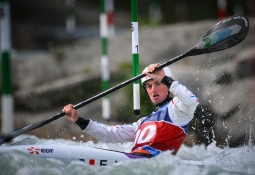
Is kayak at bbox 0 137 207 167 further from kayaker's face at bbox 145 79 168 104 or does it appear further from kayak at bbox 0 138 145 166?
kayaker's face at bbox 145 79 168 104

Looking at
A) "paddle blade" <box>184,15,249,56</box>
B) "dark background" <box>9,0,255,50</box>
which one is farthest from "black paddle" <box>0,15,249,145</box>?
"dark background" <box>9,0,255,50</box>

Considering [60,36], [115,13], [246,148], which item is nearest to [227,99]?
[246,148]

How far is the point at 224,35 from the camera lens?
222 inches

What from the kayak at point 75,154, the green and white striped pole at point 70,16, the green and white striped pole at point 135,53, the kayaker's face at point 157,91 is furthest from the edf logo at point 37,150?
the green and white striped pole at point 70,16

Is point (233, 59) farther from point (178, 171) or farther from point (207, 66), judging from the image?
point (178, 171)

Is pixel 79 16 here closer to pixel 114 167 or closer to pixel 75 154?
pixel 75 154

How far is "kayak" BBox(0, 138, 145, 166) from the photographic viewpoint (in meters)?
4.95

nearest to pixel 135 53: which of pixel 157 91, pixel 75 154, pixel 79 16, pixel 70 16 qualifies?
pixel 157 91

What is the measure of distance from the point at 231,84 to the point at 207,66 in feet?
1.77

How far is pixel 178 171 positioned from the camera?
15.4 feet

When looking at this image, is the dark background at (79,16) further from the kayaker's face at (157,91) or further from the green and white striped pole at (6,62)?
the green and white striped pole at (6,62)

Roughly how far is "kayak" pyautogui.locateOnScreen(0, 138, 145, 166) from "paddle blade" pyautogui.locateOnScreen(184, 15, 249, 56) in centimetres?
125

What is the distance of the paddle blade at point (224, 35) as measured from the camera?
561 centimetres

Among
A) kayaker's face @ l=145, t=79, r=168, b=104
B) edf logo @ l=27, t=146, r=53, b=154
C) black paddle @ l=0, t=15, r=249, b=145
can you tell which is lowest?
edf logo @ l=27, t=146, r=53, b=154
